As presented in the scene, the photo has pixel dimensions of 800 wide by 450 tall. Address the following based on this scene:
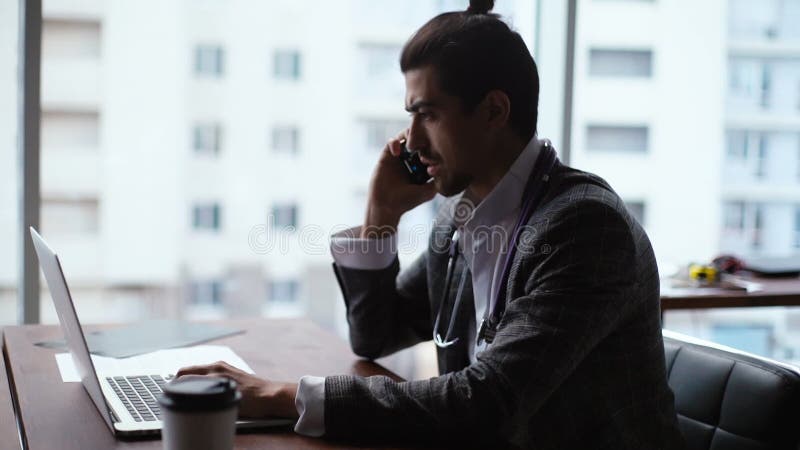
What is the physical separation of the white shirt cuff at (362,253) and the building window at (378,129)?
66.4 inches

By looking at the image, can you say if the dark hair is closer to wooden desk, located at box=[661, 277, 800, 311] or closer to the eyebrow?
the eyebrow

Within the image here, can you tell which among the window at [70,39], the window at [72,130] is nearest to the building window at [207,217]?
the window at [72,130]

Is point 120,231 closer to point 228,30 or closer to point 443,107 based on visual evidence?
point 228,30

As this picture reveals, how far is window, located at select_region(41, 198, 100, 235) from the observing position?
2.71m

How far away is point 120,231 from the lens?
3.35 metres

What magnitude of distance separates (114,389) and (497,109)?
2.54 ft

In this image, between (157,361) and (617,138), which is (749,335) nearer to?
(617,138)

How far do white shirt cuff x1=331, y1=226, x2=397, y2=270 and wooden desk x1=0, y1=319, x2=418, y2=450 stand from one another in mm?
176

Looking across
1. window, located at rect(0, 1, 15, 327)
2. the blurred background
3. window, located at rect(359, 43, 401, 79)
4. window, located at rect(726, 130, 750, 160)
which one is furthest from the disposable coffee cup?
window, located at rect(726, 130, 750, 160)

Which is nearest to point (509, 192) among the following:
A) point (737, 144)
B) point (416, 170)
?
point (416, 170)

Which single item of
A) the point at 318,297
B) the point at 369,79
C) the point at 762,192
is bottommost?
the point at 318,297

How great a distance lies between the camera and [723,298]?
7.59ft

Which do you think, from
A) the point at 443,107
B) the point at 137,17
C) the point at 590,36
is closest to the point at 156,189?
the point at 137,17

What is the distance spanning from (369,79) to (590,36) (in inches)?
34.2
